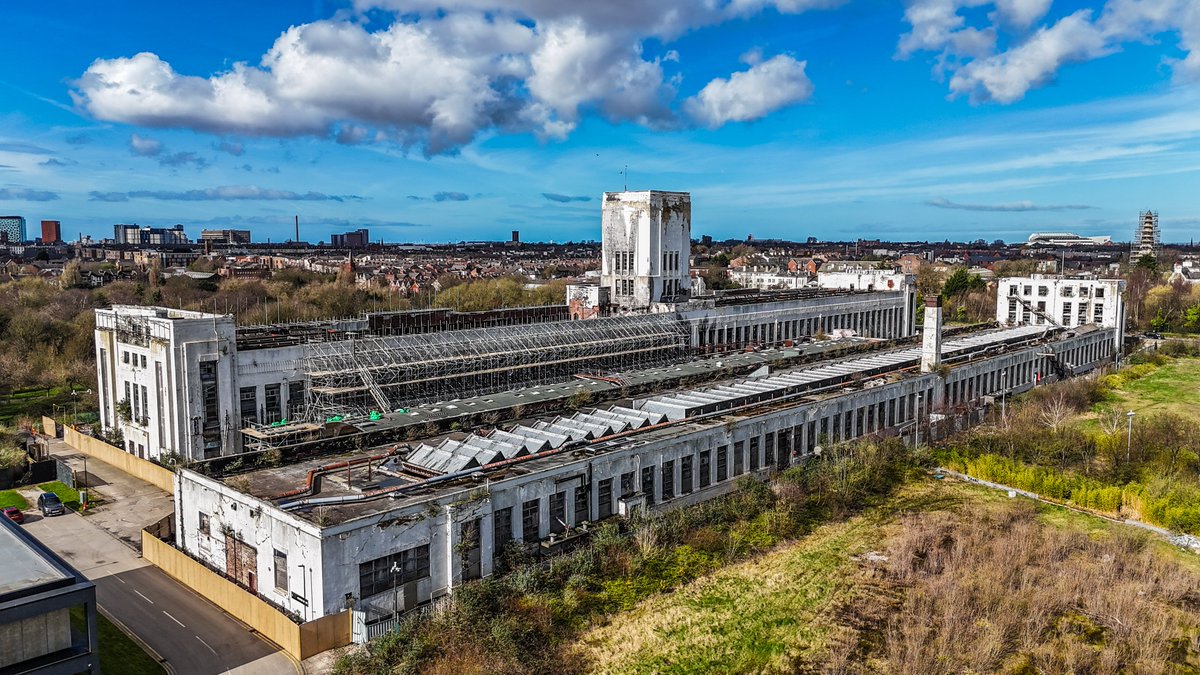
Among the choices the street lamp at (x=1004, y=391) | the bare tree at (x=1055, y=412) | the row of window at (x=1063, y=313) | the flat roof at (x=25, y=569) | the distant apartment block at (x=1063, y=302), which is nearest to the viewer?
the flat roof at (x=25, y=569)

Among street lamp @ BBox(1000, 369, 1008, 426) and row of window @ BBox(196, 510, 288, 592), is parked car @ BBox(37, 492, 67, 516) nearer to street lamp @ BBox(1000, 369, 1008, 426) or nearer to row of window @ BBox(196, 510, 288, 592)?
row of window @ BBox(196, 510, 288, 592)

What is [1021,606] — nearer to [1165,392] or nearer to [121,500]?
[121,500]

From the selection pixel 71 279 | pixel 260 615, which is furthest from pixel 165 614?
pixel 71 279

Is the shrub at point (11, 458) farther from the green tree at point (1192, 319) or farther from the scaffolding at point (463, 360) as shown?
the green tree at point (1192, 319)

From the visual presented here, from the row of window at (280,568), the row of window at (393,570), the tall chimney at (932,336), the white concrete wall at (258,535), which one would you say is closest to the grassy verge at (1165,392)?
the tall chimney at (932,336)

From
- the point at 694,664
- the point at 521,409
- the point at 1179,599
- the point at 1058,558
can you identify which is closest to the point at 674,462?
the point at 521,409

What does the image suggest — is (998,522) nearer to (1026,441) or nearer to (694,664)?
(1026,441)
